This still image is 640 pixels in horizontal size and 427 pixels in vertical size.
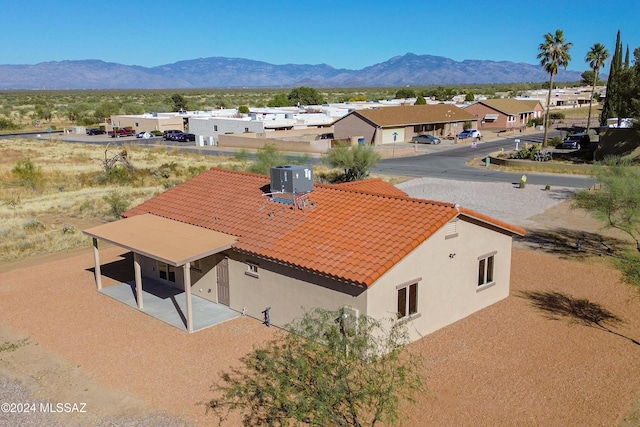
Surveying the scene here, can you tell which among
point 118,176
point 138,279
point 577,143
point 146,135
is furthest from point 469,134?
point 138,279

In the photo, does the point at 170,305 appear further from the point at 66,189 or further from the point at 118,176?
the point at 118,176

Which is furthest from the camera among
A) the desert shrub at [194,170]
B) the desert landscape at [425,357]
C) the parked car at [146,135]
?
the parked car at [146,135]

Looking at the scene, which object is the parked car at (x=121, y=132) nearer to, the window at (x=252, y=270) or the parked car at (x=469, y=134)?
the parked car at (x=469, y=134)

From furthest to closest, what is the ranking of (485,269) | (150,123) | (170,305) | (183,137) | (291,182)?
(150,123) < (183,137) < (291,182) < (170,305) < (485,269)

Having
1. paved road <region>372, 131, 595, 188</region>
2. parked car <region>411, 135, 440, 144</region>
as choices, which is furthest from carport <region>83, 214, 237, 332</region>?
parked car <region>411, 135, 440, 144</region>

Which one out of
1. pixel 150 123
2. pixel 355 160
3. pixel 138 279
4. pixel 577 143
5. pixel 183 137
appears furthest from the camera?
pixel 150 123

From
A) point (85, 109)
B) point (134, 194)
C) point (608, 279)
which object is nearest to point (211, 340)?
point (608, 279)

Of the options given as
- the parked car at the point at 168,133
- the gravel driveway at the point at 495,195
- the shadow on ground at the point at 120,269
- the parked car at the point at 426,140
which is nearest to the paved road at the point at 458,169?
the parked car at the point at 426,140
